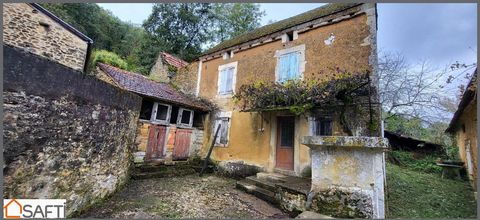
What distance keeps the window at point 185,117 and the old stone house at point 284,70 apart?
3.01 ft

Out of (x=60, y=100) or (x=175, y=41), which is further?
(x=175, y=41)

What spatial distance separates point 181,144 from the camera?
961 centimetres

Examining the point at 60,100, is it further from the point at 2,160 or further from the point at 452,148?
the point at 452,148

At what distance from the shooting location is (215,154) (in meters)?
10.1

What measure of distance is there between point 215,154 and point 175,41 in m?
12.6

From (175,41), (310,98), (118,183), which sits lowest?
(118,183)

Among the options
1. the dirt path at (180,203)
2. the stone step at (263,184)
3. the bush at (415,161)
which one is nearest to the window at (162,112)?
the dirt path at (180,203)

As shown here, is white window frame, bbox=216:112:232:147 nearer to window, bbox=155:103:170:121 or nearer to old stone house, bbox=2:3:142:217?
window, bbox=155:103:170:121

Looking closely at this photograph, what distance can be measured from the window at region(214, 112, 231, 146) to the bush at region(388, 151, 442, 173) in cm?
888

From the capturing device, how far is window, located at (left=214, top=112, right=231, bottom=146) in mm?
9844

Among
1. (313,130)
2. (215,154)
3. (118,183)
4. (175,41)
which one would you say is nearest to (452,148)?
(313,130)

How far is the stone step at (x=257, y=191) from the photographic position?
589 cm

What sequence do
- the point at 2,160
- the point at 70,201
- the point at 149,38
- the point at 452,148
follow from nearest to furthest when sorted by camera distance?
the point at 2,160
the point at 70,201
the point at 452,148
the point at 149,38

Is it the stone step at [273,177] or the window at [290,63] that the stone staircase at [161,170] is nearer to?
the stone step at [273,177]
